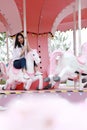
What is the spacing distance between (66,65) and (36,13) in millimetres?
2113

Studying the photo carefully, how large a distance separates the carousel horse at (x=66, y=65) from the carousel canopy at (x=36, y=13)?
1.72 meters

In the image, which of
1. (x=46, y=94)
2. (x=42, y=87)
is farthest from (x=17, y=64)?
(x=46, y=94)

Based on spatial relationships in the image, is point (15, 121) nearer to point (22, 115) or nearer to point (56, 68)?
point (22, 115)

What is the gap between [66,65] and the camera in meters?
4.33

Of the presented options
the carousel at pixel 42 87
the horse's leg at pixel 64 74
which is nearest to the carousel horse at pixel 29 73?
the carousel at pixel 42 87

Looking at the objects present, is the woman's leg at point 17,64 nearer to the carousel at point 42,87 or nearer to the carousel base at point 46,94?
the carousel at point 42,87

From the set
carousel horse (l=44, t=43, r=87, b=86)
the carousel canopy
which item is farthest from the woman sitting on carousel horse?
the carousel canopy

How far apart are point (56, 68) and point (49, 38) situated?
221 cm

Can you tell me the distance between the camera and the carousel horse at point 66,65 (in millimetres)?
4324

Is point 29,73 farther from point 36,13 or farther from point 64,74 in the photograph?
point 36,13

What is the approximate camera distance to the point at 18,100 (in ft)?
12.6

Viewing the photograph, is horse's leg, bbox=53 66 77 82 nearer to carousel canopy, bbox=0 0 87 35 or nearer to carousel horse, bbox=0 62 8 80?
carousel horse, bbox=0 62 8 80

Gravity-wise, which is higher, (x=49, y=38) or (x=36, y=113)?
(x=49, y=38)

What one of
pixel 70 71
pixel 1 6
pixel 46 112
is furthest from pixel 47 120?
pixel 1 6
